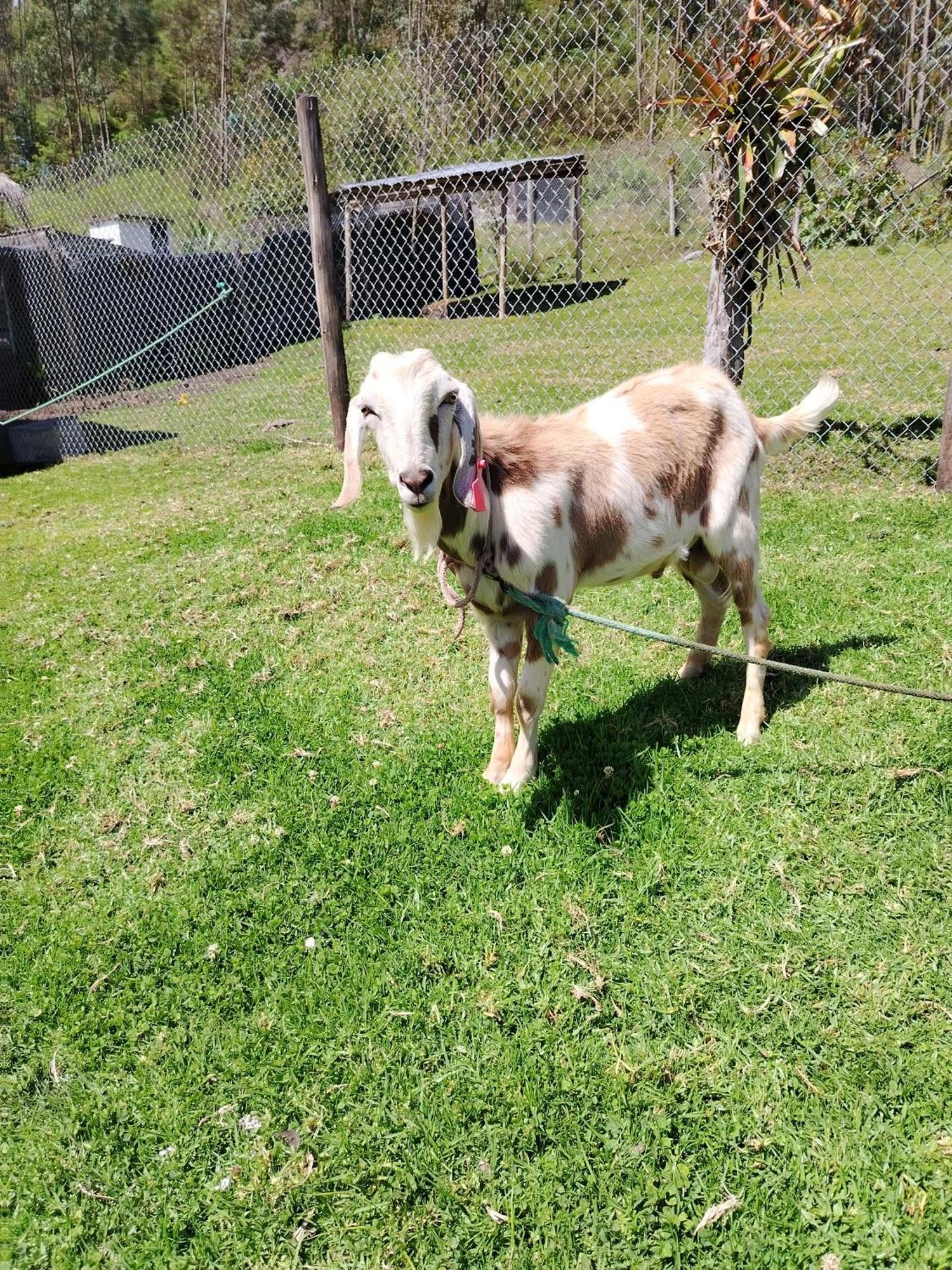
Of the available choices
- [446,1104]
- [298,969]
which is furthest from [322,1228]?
[298,969]

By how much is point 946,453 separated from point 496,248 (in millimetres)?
15235

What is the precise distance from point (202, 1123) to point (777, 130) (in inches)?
243

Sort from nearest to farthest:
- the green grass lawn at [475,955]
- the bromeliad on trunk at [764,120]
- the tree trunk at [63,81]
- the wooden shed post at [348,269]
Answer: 1. the green grass lawn at [475,955]
2. the bromeliad on trunk at [764,120]
3. the wooden shed post at [348,269]
4. the tree trunk at [63,81]

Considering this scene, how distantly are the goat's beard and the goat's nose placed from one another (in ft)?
0.45

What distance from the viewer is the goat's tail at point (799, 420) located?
3.63m

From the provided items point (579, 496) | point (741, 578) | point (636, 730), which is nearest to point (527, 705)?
point (636, 730)

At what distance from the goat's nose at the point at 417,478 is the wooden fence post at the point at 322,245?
506 centimetres

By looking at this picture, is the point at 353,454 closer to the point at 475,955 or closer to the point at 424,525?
the point at 424,525

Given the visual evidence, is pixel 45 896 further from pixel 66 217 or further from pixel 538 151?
pixel 66 217

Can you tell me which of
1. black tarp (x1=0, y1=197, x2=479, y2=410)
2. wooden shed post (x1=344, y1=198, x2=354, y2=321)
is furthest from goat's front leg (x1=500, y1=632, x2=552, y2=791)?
wooden shed post (x1=344, y1=198, x2=354, y2=321)

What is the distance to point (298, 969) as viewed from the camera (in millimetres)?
2705

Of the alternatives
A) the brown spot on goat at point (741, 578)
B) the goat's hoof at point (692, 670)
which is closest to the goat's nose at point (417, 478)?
the brown spot on goat at point (741, 578)

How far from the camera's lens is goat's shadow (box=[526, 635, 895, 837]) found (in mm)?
3266

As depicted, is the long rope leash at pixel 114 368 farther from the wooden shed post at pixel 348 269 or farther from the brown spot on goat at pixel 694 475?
the brown spot on goat at pixel 694 475
